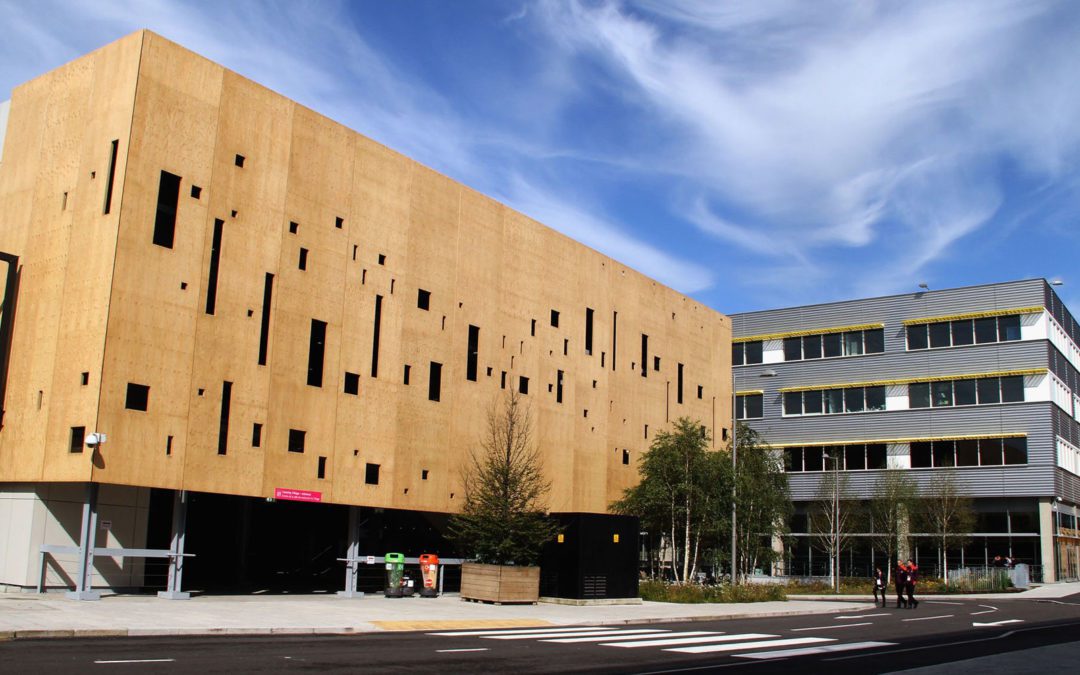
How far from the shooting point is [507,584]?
107 ft

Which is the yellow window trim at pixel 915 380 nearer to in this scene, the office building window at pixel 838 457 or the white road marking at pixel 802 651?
the office building window at pixel 838 457

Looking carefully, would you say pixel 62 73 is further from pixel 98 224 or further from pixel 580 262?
pixel 580 262

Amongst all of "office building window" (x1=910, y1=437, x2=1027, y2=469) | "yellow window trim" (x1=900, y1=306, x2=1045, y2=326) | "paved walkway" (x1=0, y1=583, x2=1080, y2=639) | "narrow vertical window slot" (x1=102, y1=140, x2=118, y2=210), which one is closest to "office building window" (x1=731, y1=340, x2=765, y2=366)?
"yellow window trim" (x1=900, y1=306, x2=1045, y2=326)

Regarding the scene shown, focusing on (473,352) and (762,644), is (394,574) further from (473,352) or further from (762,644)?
(762,644)

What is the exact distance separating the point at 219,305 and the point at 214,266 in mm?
1442

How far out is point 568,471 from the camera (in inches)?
1930

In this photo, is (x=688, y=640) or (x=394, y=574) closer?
(x=688, y=640)

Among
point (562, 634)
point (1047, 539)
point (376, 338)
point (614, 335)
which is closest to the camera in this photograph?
point (562, 634)

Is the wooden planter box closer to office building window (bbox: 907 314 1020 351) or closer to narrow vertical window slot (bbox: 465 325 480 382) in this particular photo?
narrow vertical window slot (bbox: 465 325 480 382)

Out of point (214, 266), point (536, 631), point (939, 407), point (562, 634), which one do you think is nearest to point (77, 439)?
point (214, 266)

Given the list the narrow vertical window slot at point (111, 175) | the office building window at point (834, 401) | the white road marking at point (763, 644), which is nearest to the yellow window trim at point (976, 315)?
the office building window at point (834, 401)

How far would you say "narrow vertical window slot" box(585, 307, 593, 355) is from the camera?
168 ft

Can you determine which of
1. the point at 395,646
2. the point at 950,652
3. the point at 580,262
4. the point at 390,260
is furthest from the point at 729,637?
the point at 580,262

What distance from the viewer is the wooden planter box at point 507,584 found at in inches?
1283
